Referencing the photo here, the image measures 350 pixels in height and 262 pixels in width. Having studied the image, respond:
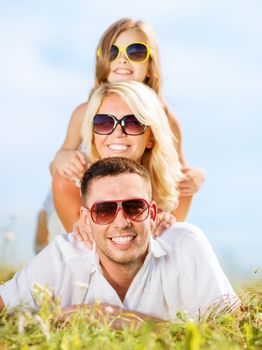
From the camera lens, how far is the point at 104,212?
4473 mm

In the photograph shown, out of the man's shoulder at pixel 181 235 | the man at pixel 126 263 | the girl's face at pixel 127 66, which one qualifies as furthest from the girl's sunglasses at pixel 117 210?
the girl's face at pixel 127 66

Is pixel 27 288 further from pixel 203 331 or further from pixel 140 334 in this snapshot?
pixel 203 331

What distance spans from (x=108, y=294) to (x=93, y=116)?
1866 mm

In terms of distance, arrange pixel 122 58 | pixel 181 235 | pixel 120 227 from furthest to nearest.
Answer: pixel 122 58, pixel 181 235, pixel 120 227

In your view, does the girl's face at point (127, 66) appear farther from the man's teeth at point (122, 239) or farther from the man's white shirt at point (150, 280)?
the man's teeth at point (122, 239)

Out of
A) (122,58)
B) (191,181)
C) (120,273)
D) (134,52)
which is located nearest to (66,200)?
(191,181)

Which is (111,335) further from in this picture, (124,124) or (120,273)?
(124,124)

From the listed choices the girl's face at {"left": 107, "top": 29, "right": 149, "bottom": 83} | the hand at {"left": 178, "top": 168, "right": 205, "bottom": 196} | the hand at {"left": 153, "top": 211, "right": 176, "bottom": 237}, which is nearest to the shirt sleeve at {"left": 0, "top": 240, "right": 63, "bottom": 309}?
the hand at {"left": 153, "top": 211, "right": 176, "bottom": 237}

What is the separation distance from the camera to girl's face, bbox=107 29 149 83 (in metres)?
7.16

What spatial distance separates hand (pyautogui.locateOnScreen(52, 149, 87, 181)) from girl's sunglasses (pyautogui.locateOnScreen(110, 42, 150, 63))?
3.64 ft

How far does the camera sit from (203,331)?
325 cm

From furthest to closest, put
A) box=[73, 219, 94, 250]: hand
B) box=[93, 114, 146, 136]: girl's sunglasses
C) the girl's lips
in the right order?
the girl's lips < box=[93, 114, 146, 136]: girl's sunglasses < box=[73, 219, 94, 250]: hand

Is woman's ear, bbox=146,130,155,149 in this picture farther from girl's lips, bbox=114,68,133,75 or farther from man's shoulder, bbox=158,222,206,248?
girl's lips, bbox=114,68,133,75

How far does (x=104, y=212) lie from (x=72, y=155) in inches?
94.3
